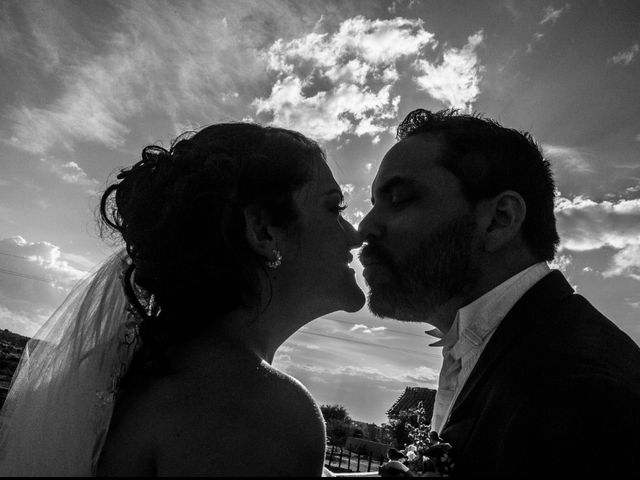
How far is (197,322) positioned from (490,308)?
1976 millimetres

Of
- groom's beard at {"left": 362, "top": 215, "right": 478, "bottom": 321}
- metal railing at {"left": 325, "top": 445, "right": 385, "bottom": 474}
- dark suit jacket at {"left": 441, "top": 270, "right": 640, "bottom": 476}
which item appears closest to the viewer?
dark suit jacket at {"left": 441, "top": 270, "right": 640, "bottom": 476}

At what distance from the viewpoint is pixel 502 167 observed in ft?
13.4

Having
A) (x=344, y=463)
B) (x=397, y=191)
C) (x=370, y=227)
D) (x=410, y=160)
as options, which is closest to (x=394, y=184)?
(x=397, y=191)

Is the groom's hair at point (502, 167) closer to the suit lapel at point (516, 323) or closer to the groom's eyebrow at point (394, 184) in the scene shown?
the groom's eyebrow at point (394, 184)

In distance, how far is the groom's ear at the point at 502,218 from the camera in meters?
3.75

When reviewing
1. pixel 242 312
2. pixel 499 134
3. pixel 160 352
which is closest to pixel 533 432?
pixel 242 312

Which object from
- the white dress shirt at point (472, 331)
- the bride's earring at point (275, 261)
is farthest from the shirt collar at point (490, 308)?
the bride's earring at point (275, 261)

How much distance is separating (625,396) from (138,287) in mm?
2658

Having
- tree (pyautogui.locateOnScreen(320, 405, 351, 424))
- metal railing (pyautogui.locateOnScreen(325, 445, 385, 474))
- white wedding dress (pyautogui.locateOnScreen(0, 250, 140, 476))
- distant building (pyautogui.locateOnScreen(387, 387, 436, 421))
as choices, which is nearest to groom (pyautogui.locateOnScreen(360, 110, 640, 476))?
white wedding dress (pyautogui.locateOnScreen(0, 250, 140, 476))

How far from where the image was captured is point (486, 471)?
6.90ft

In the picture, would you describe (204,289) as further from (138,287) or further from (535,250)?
(535,250)

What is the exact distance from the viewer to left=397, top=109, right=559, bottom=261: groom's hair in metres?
3.98

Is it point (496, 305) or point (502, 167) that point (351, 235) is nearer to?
point (496, 305)

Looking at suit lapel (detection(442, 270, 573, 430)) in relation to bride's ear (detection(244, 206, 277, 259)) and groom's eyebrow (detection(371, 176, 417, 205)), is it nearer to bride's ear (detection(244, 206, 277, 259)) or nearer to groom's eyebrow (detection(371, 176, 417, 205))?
bride's ear (detection(244, 206, 277, 259))
